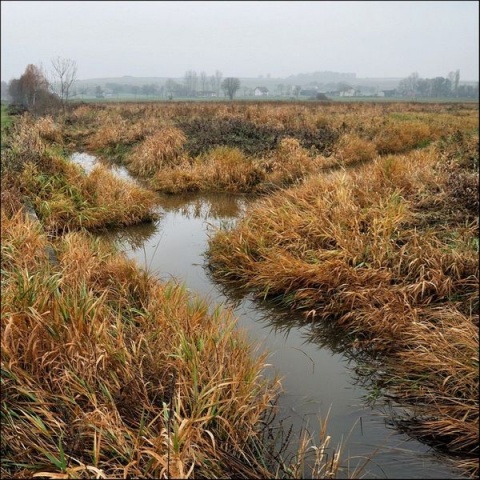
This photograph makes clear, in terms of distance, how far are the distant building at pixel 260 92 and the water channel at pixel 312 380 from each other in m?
63.4

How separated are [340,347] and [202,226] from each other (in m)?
4.48

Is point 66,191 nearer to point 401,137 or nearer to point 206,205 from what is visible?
point 206,205

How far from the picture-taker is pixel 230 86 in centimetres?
5912

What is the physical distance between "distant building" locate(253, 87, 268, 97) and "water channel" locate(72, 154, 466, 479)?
208 ft

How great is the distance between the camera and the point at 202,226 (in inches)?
322

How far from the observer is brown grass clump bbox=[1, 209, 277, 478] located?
8.02 feet

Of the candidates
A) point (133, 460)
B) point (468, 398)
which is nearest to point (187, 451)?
point (133, 460)

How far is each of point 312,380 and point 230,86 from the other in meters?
59.5

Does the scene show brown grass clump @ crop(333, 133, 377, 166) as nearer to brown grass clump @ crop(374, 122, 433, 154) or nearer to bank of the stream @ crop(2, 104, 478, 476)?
brown grass clump @ crop(374, 122, 433, 154)

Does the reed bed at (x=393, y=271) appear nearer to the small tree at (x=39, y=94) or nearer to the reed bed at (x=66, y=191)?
the reed bed at (x=66, y=191)

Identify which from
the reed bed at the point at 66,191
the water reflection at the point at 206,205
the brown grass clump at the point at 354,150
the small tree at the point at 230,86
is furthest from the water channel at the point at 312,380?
the small tree at the point at 230,86

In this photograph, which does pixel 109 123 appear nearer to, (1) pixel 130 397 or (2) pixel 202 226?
(2) pixel 202 226

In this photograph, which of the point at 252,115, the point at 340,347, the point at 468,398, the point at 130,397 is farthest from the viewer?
the point at 252,115

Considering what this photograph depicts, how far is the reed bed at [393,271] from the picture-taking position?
317 centimetres
